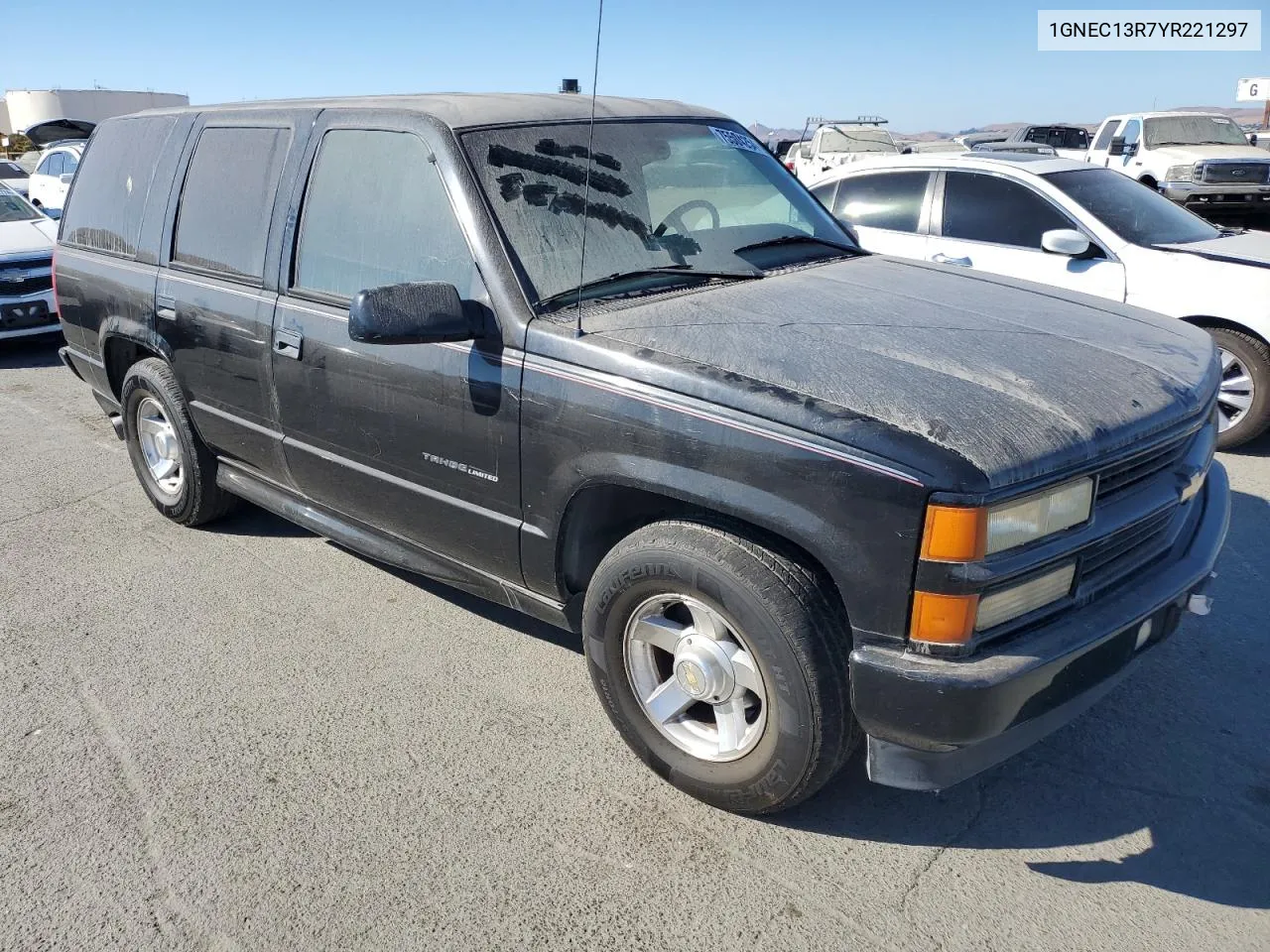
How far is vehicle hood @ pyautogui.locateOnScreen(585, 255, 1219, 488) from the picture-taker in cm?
230

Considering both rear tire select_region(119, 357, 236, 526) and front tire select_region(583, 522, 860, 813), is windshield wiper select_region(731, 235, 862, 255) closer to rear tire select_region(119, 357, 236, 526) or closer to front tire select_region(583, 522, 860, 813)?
front tire select_region(583, 522, 860, 813)

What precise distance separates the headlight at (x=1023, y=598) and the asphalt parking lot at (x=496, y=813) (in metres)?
0.75

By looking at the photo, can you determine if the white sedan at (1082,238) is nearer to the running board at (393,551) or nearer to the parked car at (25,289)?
the running board at (393,551)

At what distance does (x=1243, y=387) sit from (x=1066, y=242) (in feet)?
4.31

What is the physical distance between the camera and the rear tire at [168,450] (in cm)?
454

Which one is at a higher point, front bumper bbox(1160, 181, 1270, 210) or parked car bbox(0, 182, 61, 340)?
front bumper bbox(1160, 181, 1270, 210)

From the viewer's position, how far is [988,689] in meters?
2.24

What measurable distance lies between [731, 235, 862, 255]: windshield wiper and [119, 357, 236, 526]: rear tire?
2.62 m

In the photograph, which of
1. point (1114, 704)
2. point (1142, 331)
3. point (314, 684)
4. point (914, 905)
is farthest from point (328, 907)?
point (1142, 331)

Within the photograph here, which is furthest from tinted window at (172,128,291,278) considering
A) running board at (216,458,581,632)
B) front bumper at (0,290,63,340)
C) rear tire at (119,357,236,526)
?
front bumper at (0,290,63,340)

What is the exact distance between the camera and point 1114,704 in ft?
10.8

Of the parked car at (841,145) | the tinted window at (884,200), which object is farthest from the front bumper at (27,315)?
the parked car at (841,145)

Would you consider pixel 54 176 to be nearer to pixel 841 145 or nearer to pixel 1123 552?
pixel 841 145

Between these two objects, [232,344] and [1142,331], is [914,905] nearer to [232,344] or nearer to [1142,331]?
[1142,331]
